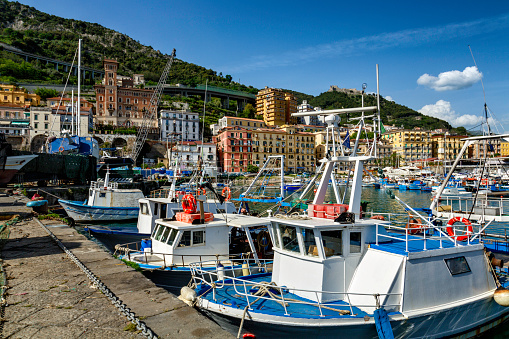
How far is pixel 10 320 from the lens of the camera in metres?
6.04

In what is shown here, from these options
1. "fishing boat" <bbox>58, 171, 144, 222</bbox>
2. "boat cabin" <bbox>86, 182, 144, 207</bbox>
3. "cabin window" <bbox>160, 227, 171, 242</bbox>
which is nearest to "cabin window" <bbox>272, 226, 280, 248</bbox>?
"cabin window" <bbox>160, 227, 171, 242</bbox>

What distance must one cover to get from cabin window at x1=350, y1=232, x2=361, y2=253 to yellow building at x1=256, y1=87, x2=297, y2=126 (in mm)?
117514

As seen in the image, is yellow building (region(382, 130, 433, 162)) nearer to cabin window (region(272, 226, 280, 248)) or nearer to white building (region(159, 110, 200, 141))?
white building (region(159, 110, 200, 141))

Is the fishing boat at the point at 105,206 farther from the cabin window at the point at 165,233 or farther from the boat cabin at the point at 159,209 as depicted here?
the cabin window at the point at 165,233

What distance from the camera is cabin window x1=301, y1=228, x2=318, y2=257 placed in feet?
28.0

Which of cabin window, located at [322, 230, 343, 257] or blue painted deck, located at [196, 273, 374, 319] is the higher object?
cabin window, located at [322, 230, 343, 257]

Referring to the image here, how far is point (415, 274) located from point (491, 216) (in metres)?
17.7

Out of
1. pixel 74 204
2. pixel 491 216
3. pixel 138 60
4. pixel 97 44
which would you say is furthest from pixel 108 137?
pixel 97 44

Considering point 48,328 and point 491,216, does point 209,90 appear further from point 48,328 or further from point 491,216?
point 48,328

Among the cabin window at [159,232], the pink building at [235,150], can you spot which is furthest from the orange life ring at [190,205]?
the pink building at [235,150]

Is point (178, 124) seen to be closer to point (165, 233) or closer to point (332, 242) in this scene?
point (165, 233)

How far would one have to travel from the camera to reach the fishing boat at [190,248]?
11820 mm

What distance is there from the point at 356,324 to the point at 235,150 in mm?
85559

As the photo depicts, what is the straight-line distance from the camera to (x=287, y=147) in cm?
10106
